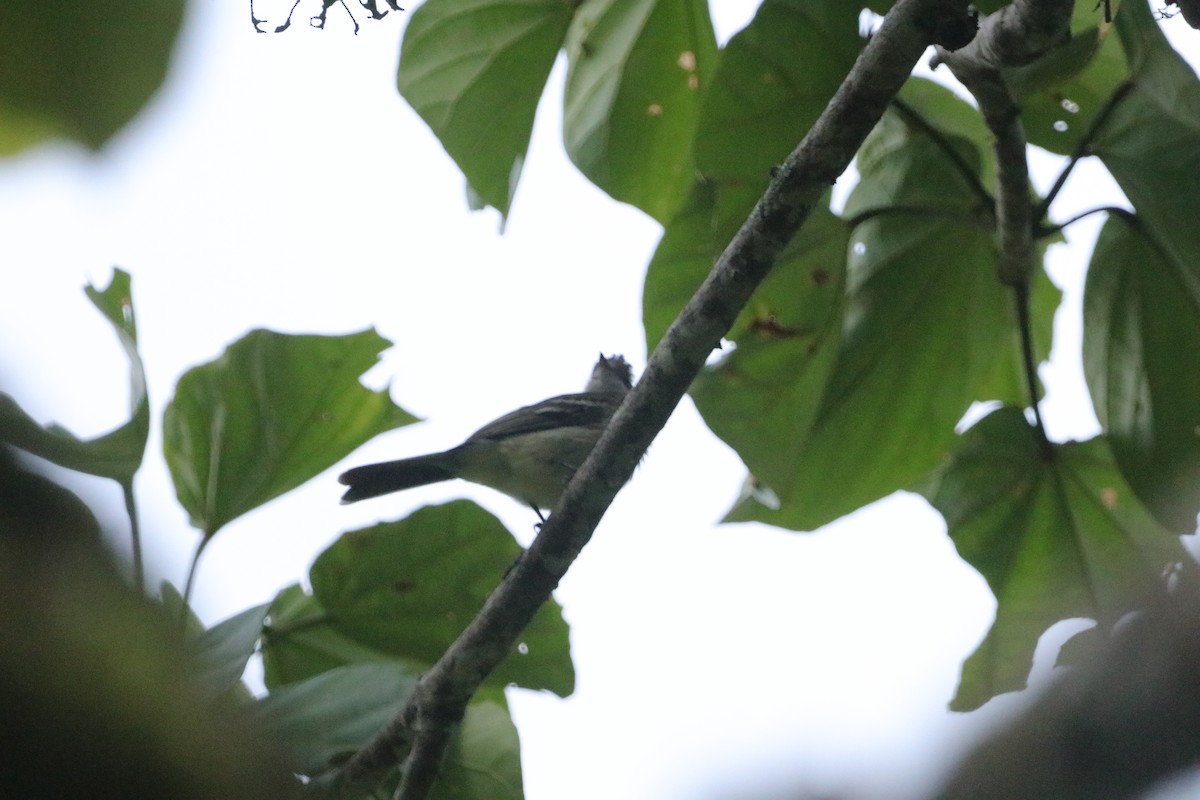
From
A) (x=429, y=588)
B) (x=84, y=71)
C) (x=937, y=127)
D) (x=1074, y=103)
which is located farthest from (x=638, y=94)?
(x=84, y=71)

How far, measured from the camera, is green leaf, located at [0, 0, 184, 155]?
62 centimetres

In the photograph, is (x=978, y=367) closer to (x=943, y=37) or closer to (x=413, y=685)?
(x=943, y=37)

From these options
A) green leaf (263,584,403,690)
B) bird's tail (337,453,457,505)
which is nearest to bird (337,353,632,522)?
bird's tail (337,453,457,505)

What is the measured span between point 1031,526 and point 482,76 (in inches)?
90.6

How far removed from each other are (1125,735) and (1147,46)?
2944 mm

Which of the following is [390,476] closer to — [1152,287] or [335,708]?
[335,708]

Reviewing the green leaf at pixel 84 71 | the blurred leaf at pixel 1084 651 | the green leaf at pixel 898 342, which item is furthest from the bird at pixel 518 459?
the green leaf at pixel 84 71

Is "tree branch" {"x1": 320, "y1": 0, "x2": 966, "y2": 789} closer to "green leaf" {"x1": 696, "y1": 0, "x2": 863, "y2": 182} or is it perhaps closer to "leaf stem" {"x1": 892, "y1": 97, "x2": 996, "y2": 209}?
"green leaf" {"x1": 696, "y1": 0, "x2": 863, "y2": 182}

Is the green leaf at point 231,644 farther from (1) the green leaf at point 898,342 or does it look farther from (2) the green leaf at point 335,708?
(1) the green leaf at point 898,342

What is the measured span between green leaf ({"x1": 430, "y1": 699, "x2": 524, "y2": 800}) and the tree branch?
28 centimetres

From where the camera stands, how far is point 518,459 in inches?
191

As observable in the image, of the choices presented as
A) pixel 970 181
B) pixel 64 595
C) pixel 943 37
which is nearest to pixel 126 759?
pixel 64 595

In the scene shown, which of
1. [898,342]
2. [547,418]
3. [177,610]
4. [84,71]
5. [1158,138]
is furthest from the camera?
[547,418]

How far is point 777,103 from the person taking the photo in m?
3.29
